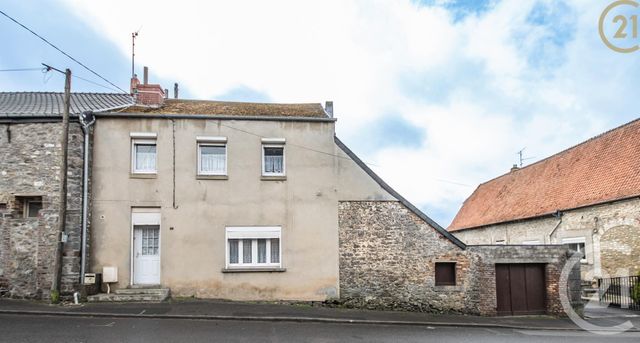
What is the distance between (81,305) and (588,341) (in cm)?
1307

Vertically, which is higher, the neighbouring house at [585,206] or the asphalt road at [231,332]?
the neighbouring house at [585,206]

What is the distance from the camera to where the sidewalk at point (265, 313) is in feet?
41.8

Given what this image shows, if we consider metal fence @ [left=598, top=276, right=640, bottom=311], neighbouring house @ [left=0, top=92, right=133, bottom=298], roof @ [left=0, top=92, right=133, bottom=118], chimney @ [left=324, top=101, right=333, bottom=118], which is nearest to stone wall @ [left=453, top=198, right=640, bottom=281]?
metal fence @ [left=598, top=276, right=640, bottom=311]

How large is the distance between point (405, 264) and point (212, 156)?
6.96 metres

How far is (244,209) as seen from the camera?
15711 millimetres

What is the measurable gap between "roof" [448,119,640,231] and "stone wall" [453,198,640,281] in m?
0.40

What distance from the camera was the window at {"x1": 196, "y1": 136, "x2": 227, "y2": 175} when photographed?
52.0ft

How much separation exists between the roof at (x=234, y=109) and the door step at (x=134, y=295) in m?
5.56

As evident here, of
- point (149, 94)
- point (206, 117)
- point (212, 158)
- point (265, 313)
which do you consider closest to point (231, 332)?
point (265, 313)

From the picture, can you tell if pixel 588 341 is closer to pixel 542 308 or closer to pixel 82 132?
pixel 542 308

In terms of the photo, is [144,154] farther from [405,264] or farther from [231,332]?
[405,264]

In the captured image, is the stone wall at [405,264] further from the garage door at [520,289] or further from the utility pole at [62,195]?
the utility pole at [62,195]

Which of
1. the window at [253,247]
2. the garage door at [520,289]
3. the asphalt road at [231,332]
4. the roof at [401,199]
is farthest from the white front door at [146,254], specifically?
the garage door at [520,289]

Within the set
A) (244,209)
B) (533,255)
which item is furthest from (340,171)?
(533,255)
